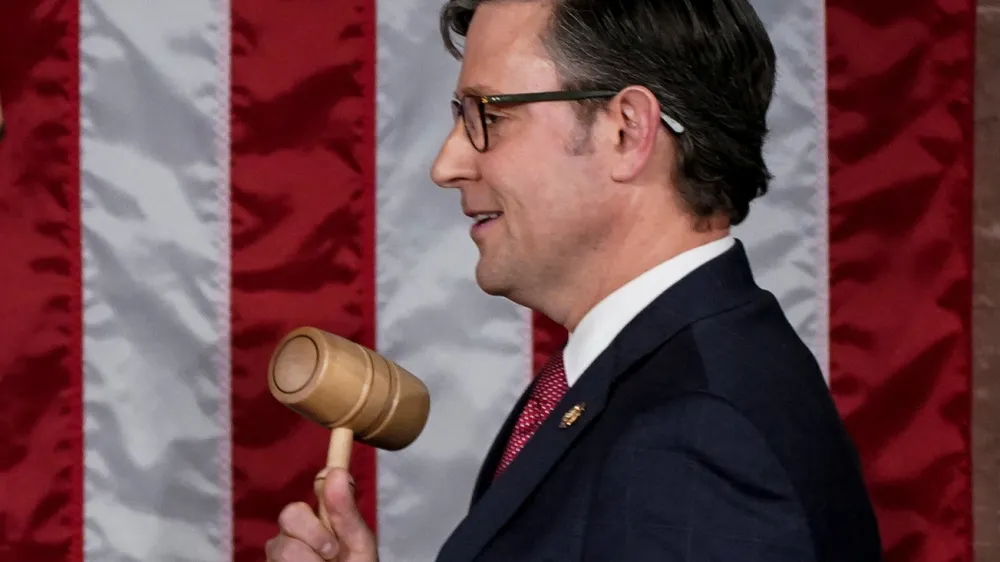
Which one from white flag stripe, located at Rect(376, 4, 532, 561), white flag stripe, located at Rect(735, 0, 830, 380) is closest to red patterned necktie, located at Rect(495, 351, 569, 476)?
white flag stripe, located at Rect(376, 4, 532, 561)

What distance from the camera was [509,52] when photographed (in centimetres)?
117

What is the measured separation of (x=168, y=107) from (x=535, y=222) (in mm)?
766

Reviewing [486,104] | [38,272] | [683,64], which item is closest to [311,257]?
[38,272]

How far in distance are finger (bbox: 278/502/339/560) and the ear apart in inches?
16.0

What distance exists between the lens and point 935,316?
1825 millimetres

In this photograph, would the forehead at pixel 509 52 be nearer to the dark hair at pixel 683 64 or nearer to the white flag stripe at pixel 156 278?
the dark hair at pixel 683 64

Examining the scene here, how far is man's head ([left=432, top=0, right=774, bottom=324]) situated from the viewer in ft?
3.69

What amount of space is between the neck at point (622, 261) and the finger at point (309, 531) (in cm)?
29

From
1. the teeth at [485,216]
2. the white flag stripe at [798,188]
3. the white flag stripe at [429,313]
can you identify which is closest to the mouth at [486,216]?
the teeth at [485,216]

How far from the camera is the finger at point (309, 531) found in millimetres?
1184

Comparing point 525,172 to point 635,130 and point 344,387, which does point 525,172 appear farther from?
point 344,387

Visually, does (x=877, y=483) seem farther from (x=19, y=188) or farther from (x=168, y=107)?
(x=19, y=188)

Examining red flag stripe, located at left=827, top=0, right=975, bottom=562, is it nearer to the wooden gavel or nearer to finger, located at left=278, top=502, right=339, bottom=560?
the wooden gavel

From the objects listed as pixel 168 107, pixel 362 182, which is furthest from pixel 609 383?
pixel 168 107
